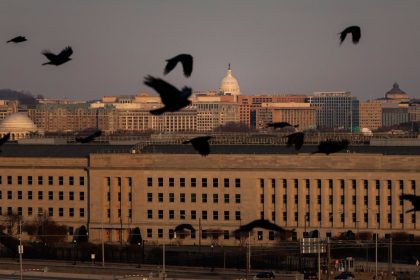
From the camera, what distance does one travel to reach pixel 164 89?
17.7 metres

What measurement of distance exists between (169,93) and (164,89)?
0.08 metres

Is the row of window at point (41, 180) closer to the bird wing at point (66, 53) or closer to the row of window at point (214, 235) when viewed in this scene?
the row of window at point (214, 235)

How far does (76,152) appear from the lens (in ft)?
270

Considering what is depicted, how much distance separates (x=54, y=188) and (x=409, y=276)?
29974 mm

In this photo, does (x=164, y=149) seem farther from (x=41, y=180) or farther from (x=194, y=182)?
(x=194, y=182)

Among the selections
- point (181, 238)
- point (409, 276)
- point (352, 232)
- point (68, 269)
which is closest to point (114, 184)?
point (181, 238)

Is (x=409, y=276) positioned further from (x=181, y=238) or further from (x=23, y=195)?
(x=23, y=195)

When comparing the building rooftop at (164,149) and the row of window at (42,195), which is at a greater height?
the building rooftop at (164,149)

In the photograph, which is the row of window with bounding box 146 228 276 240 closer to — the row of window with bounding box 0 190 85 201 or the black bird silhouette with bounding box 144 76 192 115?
the row of window with bounding box 0 190 85 201

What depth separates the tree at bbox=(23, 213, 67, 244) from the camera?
236 ft

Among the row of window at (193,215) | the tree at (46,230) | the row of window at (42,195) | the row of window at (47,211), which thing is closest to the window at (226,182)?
the row of window at (193,215)

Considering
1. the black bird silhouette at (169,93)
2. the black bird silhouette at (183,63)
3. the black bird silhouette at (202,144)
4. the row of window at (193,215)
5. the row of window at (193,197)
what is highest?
the black bird silhouette at (183,63)

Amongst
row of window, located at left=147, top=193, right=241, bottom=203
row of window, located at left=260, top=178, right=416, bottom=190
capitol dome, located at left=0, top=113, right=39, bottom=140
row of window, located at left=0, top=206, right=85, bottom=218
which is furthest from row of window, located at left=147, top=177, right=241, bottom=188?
capitol dome, located at left=0, top=113, right=39, bottom=140

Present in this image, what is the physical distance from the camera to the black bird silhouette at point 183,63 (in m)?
18.2
